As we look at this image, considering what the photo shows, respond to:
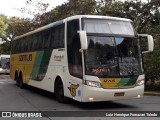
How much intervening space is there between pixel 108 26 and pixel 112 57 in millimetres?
1282

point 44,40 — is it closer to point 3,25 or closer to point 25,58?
point 25,58

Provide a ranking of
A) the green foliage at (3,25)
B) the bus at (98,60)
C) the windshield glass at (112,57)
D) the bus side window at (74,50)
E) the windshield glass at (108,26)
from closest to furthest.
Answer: the bus at (98,60) → the windshield glass at (112,57) → the bus side window at (74,50) → the windshield glass at (108,26) → the green foliage at (3,25)

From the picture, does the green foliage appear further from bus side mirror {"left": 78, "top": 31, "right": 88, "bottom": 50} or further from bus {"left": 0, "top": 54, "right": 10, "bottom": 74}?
bus side mirror {"left": 78, "top": 31, "right": 88, "bottom": 50}

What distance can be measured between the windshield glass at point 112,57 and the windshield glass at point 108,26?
0.30m

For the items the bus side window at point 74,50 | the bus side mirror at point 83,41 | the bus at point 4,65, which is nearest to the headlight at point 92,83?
the bus side window at point 74,50

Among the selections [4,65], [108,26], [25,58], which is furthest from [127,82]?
[4,65]

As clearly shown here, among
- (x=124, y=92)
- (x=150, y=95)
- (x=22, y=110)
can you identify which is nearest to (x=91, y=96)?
(x=124, y=92)

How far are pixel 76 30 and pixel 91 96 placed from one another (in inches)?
99.8

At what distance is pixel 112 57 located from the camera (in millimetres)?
12172

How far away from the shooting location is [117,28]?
505 inches

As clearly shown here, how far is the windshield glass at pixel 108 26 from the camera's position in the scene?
A: 12.4 metres

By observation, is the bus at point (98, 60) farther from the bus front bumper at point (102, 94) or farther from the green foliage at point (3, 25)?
the green foliage at point (3, 25)

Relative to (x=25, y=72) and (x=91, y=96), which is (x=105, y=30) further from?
(x=25, y=72)

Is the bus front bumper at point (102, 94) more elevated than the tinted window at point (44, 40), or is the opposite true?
the tinted window at point (44, 40)
